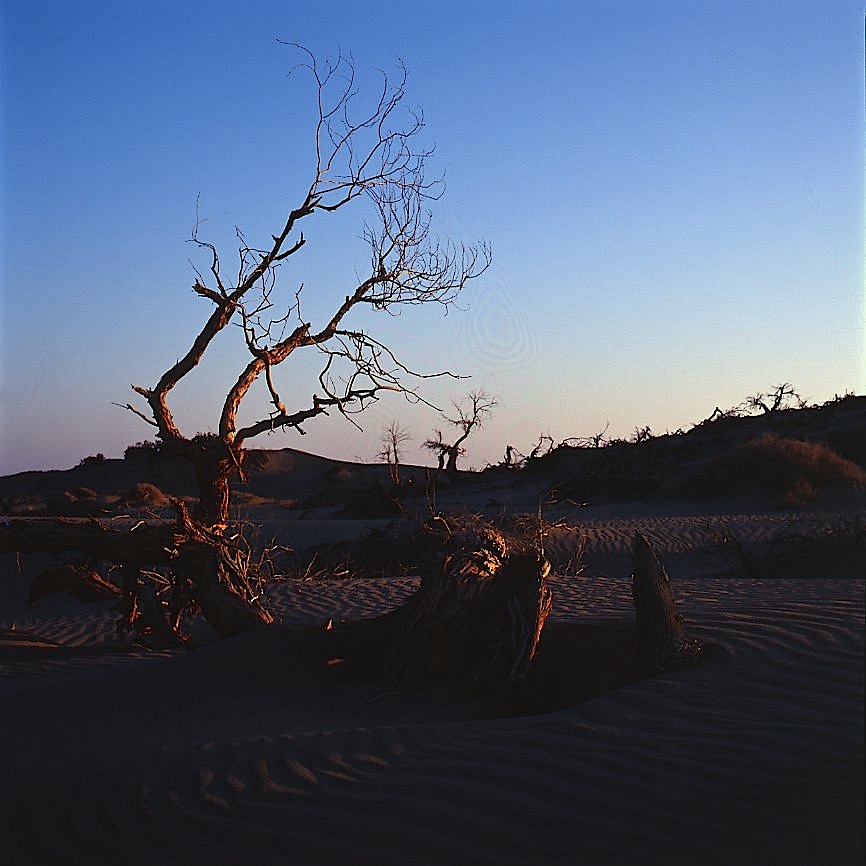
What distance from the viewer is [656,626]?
5555 mm

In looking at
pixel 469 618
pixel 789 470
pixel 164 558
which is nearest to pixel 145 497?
pixel 789 470

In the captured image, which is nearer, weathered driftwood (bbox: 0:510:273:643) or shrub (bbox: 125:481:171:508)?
weathered driftwood (bbox: 0:510:273:643)

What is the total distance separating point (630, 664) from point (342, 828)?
2.48m

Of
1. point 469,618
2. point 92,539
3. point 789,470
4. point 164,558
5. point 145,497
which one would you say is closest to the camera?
point 469,618

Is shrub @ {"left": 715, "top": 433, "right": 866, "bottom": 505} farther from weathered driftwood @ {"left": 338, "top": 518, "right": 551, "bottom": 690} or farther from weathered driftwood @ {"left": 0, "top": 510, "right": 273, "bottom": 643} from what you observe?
weathered driftwood @ {"left": 338, "top": 518, "right": 551, "bottom": 690}

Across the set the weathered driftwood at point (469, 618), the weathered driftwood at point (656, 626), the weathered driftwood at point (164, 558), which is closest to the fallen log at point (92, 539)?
the weathered driftwood at point (164, 558)

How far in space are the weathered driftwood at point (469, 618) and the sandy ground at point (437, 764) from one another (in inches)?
12.8

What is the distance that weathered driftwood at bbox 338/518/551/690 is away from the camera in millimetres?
5965

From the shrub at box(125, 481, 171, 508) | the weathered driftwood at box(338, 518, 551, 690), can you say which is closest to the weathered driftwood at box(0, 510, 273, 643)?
the weathered driftwood at box(338, 518, 551, 690)

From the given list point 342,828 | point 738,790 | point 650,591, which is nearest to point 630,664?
point 650,591

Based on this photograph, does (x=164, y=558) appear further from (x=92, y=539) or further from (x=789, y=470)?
(x=789, y=470)

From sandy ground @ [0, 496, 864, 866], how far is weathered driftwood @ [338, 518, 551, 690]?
32 cm

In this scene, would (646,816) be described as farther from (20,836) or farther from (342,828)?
(20,836)

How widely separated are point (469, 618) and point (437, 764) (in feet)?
6.65
